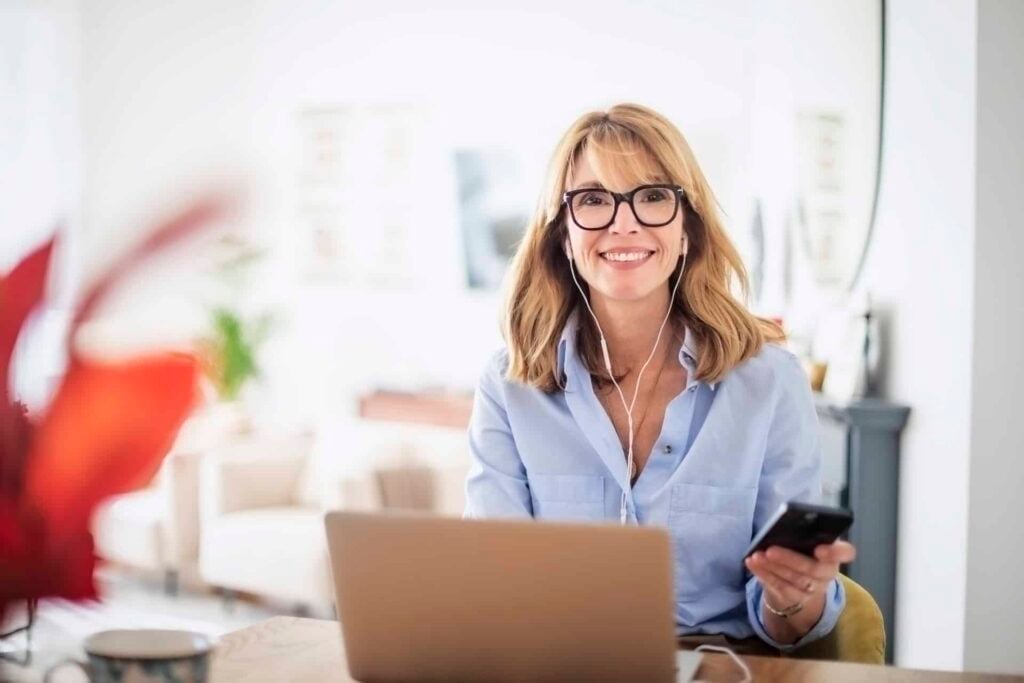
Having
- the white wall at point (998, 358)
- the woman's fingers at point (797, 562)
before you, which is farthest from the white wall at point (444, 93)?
the woman's fingers at point (797, 562)

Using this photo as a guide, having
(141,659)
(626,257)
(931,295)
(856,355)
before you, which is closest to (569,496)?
(626,257)

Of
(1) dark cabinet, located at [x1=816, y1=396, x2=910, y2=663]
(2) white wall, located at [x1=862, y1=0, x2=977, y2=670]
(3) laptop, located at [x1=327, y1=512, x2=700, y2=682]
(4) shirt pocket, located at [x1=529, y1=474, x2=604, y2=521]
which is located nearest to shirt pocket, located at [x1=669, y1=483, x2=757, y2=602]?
(4) shirt pocket, located at [x1=529, y1=474, x2=604, y2=521]

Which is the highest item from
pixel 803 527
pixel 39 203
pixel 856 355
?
pixel 39 203

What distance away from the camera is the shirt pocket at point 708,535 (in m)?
1.54

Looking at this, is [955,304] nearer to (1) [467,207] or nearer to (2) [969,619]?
(2) [969,619]

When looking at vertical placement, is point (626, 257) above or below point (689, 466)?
above

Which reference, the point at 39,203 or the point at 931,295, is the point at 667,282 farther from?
the point at 39,203

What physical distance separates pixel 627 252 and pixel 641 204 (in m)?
0.07

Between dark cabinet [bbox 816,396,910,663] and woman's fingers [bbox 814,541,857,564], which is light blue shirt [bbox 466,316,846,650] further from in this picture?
dark cabinet [bbox 816,396,910,663]

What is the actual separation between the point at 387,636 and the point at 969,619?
1.55 m

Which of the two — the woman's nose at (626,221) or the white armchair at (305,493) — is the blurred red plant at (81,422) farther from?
the white armchair at (305,493)

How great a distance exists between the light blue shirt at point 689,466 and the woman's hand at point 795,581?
3 cm

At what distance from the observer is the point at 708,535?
1.54m

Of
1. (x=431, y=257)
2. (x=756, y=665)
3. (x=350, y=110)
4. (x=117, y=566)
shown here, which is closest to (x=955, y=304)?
(x=756, y=665)
